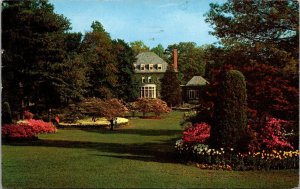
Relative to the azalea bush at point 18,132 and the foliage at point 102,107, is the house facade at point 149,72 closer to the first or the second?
the foliage at point 102,107

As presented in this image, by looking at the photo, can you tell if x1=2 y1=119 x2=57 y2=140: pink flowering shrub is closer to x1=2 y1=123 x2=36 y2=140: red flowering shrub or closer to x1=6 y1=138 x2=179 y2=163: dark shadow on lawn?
x1=2 y1=123 x2=36 y2=140: red flowering shrub

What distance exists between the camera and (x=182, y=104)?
24109mm

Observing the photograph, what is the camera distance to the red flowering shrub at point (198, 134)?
17109 mm

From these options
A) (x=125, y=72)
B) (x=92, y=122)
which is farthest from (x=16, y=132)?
(x=92, y=122)

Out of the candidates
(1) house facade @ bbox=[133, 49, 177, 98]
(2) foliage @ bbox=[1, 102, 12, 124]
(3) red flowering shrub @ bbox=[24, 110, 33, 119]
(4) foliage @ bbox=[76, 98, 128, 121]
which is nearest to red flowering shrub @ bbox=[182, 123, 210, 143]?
(1) house facade @ bbox=[133, 49, 177, 98]

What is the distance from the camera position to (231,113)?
15312mm

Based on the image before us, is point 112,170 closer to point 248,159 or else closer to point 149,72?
point 248,159

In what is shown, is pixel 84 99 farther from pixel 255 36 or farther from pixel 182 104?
pixel 255 36

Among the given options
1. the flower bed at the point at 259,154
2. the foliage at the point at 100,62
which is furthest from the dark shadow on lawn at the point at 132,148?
the foliage at the point at 100,62

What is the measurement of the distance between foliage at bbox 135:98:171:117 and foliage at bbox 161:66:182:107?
46cm

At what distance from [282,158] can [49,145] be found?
461 inches

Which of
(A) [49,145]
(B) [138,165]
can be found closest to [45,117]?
(A) [49,145]

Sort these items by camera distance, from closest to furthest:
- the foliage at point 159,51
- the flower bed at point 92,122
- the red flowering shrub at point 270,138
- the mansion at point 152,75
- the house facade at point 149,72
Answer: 1. the red flowering shrub at point 270,138
2. the foliage at point 159,51
3. the mansion at point 152,75
4. the house facade at point 149,72
5. the flower bed at point 92,122

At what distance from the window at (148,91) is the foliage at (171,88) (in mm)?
663
